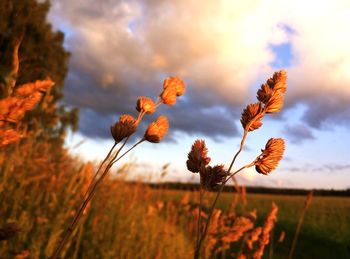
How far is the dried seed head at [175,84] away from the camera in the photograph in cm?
83

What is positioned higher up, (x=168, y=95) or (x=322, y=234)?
(x=168, y=95)

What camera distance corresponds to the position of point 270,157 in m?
0.71

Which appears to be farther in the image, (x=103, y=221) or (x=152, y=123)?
(x=103, y=221)

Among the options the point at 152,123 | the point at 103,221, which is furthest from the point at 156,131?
the point at 103,221

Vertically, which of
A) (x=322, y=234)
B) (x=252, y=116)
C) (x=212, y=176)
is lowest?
(x=322, y=234)

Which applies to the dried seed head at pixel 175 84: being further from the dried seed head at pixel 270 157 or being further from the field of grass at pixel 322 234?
the field of grass at pixel 322 234

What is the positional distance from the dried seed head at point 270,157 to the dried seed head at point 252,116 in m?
0.05

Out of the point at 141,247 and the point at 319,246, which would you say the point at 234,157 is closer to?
the point at 141,247

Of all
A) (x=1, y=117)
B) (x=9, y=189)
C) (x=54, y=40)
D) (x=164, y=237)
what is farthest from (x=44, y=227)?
(x=54, y=40)

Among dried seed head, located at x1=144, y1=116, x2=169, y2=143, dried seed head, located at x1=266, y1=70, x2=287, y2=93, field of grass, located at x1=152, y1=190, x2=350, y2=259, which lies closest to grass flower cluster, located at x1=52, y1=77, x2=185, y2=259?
dried seed head, located at x1=144, y1=116, x2=169, y2=143

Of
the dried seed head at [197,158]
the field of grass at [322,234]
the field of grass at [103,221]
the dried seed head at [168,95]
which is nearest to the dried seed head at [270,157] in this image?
the dried seed head at [197,158]

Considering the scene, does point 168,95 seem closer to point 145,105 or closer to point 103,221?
point 145,105

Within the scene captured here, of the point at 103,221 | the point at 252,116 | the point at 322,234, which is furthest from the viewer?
the point at 322,234

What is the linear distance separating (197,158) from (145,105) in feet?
0.52
